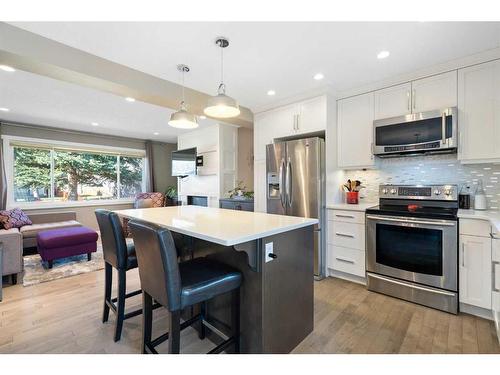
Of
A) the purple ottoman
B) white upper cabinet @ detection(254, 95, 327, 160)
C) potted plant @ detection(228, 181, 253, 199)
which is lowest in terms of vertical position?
the purple ottoman

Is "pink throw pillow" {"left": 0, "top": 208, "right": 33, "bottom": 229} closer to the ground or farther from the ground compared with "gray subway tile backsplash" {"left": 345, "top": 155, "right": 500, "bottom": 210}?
closer to the ground

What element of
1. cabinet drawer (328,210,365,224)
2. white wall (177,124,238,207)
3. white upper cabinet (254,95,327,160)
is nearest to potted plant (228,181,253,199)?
white wall (177,124,238,207)

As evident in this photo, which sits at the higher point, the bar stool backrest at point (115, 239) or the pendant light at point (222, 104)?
the pendant light at point (222, 104)

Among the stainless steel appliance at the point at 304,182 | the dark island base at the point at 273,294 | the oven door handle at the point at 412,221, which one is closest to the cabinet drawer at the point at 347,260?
the stainless steel appliance at the point at 304,182

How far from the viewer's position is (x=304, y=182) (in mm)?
3051

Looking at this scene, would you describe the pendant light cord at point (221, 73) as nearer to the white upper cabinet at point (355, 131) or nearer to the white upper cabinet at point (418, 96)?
the white upper cabinet at point (355, 131)

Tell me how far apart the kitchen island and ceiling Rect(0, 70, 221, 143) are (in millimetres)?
2681

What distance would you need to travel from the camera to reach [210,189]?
5176mm

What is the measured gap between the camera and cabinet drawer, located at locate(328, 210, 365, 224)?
275cm

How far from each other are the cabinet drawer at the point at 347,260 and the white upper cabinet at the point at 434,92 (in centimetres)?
174

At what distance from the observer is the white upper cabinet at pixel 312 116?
3089 mm

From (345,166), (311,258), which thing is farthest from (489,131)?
(311,258)

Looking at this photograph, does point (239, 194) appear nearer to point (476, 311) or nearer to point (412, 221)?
point (412, 221)

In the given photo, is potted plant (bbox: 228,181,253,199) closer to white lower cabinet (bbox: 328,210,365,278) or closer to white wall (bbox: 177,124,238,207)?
white wall (bbox: 177,124,238,207)
